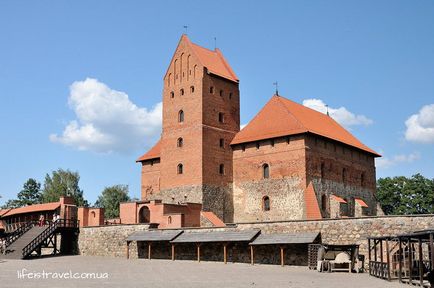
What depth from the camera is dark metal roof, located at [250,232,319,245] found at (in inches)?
1062

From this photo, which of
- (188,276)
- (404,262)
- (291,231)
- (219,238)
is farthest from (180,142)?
(404,262)

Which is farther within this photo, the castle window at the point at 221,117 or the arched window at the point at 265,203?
the castle window at the point at 221,117

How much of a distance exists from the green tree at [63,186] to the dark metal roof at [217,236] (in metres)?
38.7

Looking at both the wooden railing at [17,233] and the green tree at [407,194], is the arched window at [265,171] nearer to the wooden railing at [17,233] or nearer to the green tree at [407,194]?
the wooden railing at [17,233]

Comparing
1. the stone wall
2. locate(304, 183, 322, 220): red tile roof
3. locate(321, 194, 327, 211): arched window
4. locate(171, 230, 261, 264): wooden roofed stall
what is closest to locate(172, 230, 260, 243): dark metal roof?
locate(171, 230, 261, 264): wooden roofed stall

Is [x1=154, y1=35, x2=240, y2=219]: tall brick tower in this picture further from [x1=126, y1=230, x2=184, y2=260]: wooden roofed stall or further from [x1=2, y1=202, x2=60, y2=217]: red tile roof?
[x1=2, y1=202, x2=60, y2=217]: red tile roof

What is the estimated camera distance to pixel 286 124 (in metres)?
39.5

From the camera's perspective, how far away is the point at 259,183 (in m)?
39.8

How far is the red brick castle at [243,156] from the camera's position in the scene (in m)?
38.1

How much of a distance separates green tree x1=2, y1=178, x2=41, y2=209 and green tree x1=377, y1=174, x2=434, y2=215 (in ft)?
161

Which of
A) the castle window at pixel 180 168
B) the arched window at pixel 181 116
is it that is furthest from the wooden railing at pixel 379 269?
the arched window at pixel 181 116

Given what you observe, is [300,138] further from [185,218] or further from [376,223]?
[376,223]

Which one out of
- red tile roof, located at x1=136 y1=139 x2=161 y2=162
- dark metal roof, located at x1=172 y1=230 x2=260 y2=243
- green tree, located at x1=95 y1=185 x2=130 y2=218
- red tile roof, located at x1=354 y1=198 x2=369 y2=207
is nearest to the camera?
dark metal roof, located at x1=172 y1=230 x2=260 y2=243

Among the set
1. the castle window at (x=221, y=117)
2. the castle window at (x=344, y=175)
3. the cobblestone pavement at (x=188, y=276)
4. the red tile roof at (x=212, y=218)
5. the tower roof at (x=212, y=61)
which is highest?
the tower roof at (x=212, y=61)
